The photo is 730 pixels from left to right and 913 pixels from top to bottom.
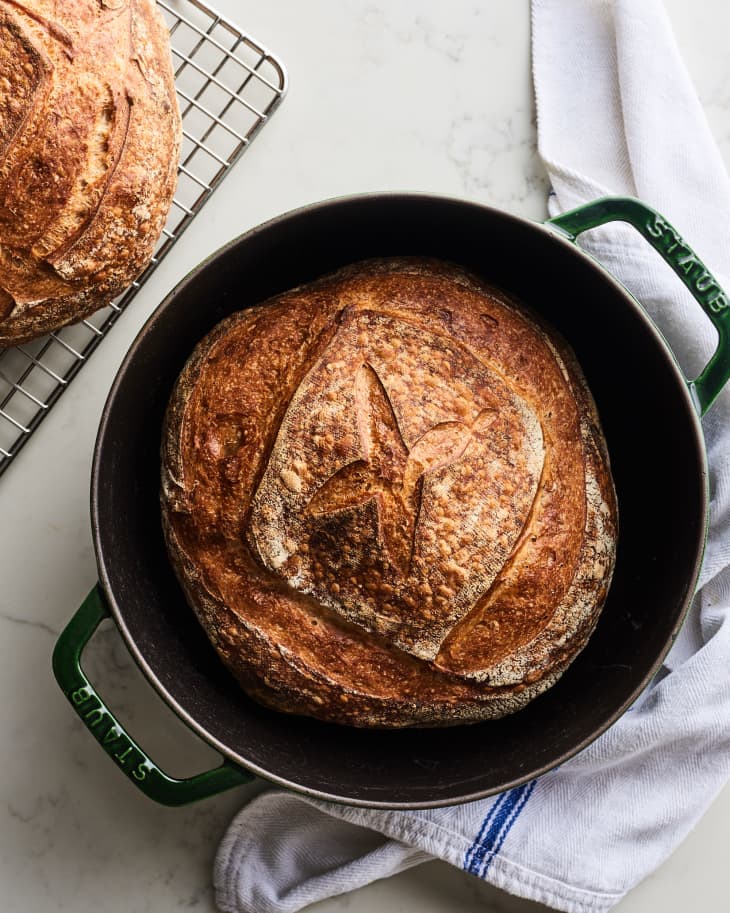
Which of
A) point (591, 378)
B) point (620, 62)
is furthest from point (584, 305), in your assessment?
point (620, 62)

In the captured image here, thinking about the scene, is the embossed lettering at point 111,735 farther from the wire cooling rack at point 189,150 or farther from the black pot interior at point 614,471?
the wire cooling rack at point 189,150

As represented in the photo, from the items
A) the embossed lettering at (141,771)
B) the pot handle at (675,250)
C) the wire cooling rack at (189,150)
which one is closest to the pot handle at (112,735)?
the embossed lettering at (141,771)

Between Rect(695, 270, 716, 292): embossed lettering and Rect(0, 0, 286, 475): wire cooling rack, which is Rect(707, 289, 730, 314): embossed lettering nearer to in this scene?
Rect(695, 270, 716, 292): embossed lettering

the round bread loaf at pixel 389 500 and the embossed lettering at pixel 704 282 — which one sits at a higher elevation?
the embossed lettering at pixel 704 282

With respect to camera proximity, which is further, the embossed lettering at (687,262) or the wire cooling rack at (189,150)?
the wire cooling rack at (189,150)

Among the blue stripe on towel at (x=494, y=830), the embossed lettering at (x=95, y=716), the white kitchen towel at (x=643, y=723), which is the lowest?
the embossed lettering at (x=95, y=716)

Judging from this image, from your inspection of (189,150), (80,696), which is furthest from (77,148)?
(80,696)

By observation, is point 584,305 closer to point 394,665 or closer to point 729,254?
point 729,254
